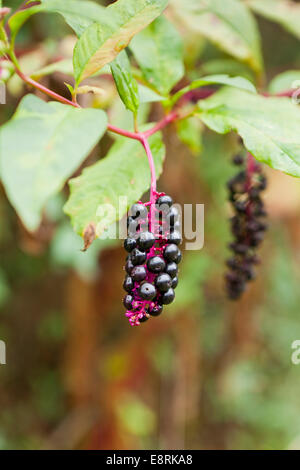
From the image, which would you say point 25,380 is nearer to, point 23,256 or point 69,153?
point 23,256

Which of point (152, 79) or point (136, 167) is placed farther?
point (152, 79)

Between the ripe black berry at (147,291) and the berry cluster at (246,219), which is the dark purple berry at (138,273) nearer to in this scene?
the ripe black berry at (147,291)

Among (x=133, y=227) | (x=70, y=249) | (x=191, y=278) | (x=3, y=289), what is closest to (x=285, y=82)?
(x=133, y=227)

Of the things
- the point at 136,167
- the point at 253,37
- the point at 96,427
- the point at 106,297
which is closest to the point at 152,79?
the point at 136,167

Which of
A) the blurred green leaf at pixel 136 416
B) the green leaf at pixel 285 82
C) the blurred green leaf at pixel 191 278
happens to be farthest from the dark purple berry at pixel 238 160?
the blurred green leaf at pixel 136 416

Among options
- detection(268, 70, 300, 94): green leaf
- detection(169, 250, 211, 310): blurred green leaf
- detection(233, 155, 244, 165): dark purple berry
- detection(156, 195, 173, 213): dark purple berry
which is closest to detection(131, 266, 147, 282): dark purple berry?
detection(156, 195, 173, 213): dark purple berry

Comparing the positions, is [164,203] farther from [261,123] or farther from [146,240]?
[261,123]
